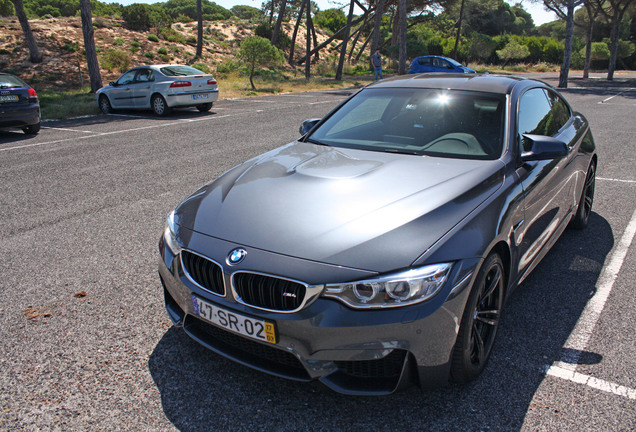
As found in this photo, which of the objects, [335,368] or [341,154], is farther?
[341,154]

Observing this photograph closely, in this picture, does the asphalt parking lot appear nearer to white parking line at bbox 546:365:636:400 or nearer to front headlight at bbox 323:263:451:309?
white parking line at bbox 546:365:636:400

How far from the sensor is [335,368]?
89.0 inches

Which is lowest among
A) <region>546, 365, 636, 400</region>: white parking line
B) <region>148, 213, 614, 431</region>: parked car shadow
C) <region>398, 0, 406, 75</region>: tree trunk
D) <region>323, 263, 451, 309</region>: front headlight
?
<region>148, 213, 614, 431</region>: parked car shadow

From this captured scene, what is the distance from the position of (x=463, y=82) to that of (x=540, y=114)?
0.67 metres

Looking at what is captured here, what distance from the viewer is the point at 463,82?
3.93 metres

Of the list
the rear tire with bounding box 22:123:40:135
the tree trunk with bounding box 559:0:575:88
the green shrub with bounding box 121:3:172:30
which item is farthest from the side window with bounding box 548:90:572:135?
the green shrub with bounding box 121:3:172:30

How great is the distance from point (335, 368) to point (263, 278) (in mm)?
520

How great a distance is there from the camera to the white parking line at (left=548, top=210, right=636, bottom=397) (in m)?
2.80

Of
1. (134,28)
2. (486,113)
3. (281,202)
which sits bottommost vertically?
(281,202)

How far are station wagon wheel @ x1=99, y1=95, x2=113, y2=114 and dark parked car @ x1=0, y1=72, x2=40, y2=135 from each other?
4.40m

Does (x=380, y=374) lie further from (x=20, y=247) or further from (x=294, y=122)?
(x=294, y=122)

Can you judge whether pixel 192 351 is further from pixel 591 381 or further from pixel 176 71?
pixel 176 71

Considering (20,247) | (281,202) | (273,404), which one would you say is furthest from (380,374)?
(20,247)

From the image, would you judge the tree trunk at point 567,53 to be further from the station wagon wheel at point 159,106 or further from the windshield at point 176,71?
the station wagon wheel at point 159,106
